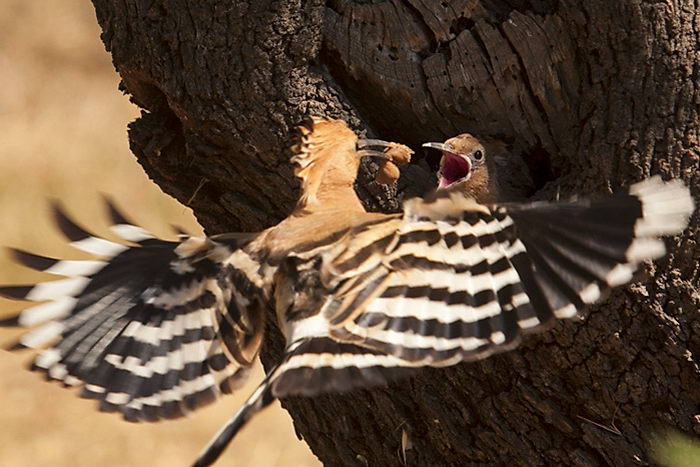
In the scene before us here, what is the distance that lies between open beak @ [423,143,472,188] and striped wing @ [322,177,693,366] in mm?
630

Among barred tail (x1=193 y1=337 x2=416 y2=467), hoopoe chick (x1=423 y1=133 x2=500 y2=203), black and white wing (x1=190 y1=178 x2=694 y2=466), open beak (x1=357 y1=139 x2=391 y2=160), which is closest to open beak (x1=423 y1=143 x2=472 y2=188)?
hoopoe chick (x1=423 y1=133 x2=500 y2=203)

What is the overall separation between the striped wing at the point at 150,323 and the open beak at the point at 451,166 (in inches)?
26.1

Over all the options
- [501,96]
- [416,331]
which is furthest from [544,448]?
[501,96]

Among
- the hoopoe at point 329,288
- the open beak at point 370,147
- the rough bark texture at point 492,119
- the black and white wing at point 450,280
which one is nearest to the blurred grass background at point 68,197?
the rough bark texture at point 492,119

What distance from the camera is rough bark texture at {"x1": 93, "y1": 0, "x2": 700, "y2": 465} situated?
2.94 metres

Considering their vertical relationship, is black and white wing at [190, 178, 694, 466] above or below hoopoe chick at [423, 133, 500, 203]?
above

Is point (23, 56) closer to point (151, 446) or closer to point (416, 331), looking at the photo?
point (151, 446)

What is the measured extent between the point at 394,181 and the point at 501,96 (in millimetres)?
392

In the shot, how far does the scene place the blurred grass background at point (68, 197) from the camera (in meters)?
6.59

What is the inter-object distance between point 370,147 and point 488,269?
28.0 inches

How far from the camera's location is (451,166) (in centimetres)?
347

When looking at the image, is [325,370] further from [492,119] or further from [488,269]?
[492,119]

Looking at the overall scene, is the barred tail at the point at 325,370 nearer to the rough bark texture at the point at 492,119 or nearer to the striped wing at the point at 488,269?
the striped wing at the point at 488,269

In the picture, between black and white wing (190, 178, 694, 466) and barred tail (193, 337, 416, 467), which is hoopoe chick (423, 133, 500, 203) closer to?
black and white wing (190, 178, 694, 466)
